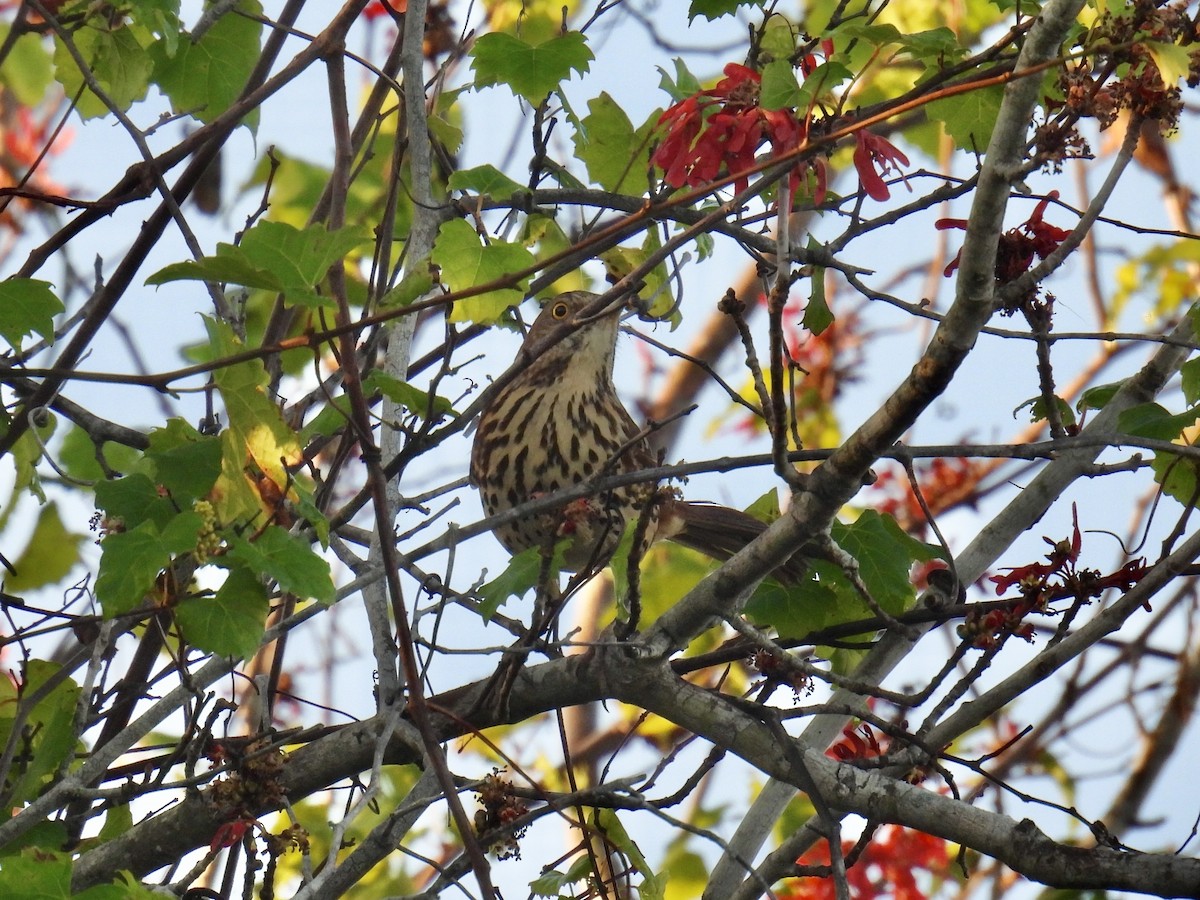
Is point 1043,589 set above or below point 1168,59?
below

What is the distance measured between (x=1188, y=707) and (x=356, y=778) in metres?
3.46

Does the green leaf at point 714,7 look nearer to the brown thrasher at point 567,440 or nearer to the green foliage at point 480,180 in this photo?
the green foliage at point 480,180

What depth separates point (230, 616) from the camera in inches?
91.7

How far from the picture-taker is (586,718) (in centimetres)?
669

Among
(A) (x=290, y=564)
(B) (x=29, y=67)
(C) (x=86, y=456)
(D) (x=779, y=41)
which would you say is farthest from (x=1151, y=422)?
(B) (x=29, y=67)

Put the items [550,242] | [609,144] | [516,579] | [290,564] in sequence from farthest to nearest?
1. [550,242]
2. [609,144]
3. [516,579]
4. [290,564]

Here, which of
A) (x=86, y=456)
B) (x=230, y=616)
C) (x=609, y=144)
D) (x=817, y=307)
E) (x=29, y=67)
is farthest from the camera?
(x=29, y=67)

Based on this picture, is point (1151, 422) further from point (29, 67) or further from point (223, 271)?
point (29, 67)

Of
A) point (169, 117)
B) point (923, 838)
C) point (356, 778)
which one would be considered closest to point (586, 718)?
point (923, 838)

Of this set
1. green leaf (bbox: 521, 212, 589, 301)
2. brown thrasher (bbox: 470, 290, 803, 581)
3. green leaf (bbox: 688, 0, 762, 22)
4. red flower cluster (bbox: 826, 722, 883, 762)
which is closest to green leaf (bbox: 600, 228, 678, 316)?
green leaf (bbox: 521, 212, 589, 301)

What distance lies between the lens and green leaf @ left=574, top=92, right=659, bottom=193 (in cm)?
320

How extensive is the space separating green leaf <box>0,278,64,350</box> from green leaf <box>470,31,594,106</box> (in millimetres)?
951

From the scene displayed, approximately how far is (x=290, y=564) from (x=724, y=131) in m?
1.03

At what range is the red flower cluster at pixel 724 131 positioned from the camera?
2312mm
